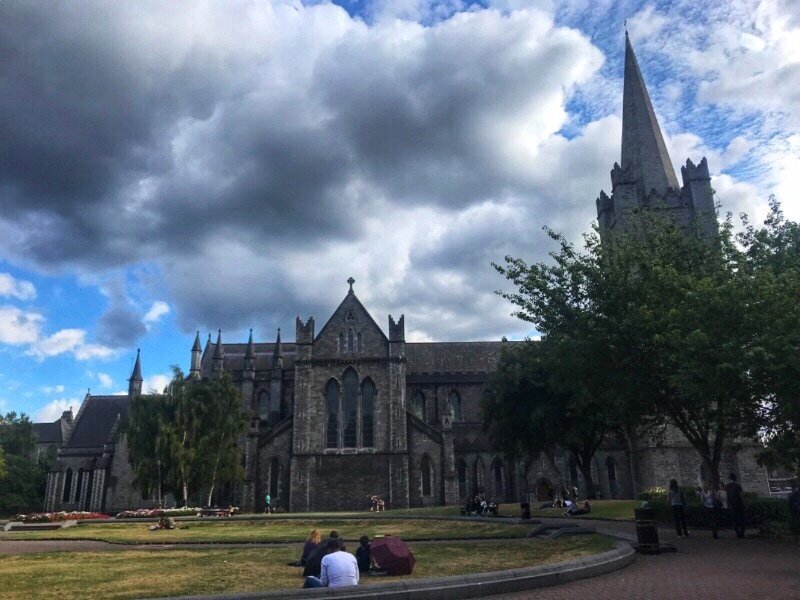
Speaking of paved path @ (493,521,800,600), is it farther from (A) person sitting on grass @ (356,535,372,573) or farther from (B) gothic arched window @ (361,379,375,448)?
(B) gothic arched window @ (361,379,375,448)

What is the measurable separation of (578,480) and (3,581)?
45574 mm

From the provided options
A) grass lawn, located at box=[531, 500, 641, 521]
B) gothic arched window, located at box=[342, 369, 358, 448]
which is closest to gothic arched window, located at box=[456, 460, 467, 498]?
gothic arched window, located at box=[342, 369, 358, 448]

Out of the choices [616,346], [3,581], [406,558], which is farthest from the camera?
[616,346]

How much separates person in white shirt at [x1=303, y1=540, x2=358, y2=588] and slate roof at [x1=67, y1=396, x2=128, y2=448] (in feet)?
201

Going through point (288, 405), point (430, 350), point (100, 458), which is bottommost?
point (100, 458)

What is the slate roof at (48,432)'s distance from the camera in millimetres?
85544

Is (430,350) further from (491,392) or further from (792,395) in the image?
(792,395)

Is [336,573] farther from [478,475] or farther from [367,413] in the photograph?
[478,475]

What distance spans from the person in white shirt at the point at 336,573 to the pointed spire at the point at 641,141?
47.1 meters

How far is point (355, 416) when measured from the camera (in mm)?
49188

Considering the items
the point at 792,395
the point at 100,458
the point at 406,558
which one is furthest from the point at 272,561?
the point at 100,458

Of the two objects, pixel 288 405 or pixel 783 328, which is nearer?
pixel 783 328

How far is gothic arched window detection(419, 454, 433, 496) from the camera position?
47.6 metres

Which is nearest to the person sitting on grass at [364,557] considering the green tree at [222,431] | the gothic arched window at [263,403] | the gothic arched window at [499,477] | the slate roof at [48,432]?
the green tree at [222,431]
